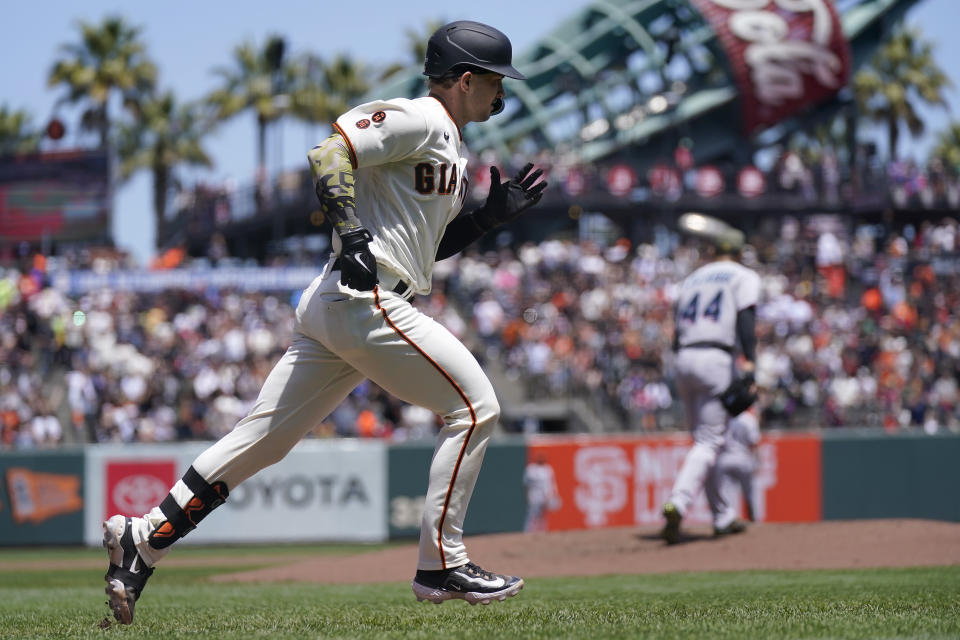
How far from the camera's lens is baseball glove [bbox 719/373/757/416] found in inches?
366

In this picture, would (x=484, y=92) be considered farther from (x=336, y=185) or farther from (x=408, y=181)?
(x=336, y=185)

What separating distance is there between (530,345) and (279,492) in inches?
238

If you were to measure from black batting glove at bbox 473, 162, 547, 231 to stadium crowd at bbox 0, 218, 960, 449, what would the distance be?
541 inches

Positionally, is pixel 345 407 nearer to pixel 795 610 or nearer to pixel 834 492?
pixel 834 492

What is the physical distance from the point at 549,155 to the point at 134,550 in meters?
30.8

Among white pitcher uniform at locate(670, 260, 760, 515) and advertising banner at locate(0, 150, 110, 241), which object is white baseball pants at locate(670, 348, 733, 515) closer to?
white pitcher uniform at locate(670, 260, 760, 515)

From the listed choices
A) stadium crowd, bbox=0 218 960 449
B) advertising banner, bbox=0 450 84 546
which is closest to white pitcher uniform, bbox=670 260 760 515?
stadium crowd, bbox=0 218 960 449

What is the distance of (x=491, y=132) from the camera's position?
3603cm

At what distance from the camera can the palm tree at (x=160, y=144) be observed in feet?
144

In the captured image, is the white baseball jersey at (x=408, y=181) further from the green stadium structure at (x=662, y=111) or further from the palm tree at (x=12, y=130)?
the palm tree at (x=12, y=130)

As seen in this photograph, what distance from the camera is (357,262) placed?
461cm

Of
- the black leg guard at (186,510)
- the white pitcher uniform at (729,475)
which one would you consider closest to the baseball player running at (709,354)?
the white pitcher uniform at (729,475)

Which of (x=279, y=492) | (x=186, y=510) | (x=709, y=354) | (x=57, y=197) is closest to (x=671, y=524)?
(x=709, y=354)

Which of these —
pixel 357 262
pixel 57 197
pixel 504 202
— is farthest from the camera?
pixel 57 197
